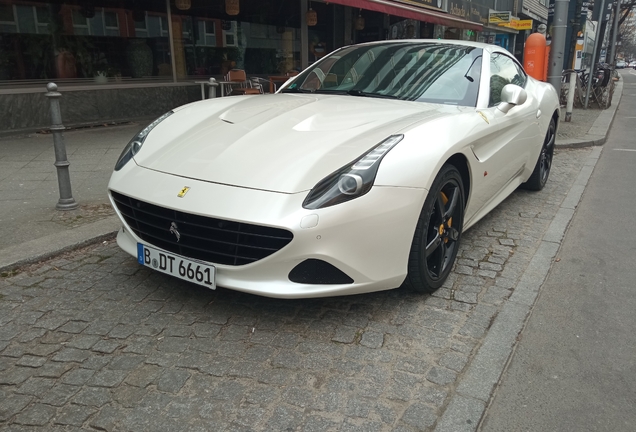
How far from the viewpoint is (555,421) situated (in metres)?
2.11

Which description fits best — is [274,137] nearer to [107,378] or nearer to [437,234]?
[437,234]

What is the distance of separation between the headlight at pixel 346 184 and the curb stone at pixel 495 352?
98 cm

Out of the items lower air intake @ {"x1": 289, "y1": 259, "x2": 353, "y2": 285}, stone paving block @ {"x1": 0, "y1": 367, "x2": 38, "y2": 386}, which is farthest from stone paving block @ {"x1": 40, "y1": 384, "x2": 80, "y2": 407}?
lower air intake @ {"x1": 289, "y1": 259, "x2": 353, "y2": 285}

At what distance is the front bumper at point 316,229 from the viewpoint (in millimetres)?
2395

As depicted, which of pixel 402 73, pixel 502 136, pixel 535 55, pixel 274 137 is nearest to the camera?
pixel 274 137

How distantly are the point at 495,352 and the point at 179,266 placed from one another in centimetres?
162

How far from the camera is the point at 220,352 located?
2.46 meters

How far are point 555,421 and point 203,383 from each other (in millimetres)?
1464

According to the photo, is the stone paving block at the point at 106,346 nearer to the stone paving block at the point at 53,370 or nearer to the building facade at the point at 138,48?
the stone paving block at the point at 53,370

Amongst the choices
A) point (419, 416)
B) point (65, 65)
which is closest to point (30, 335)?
point (419, 416)

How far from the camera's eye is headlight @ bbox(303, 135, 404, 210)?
244cm

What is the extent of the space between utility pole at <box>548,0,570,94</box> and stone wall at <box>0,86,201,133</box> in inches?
268

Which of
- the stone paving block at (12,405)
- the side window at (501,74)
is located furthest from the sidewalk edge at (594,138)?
the stone paving block at (12,405)

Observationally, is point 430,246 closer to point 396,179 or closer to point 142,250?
point 396,179
